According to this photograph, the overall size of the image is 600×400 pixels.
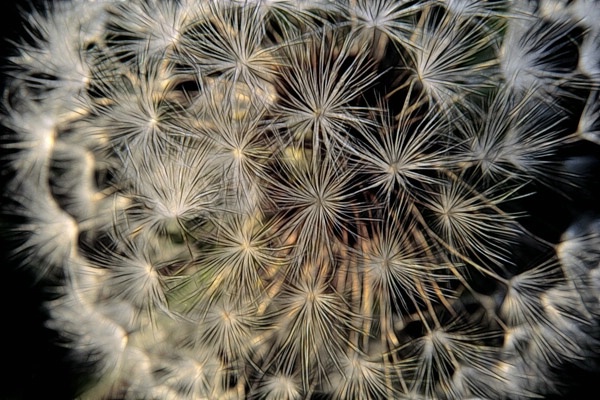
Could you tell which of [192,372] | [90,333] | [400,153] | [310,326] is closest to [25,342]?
[90,333]

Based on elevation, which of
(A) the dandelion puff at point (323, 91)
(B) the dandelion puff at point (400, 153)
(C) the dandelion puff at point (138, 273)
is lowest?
(C) the dandelion puff at point (138, 273)

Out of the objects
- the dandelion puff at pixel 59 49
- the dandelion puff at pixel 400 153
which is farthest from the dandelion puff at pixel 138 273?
the dandelion puff at pixel 400 153

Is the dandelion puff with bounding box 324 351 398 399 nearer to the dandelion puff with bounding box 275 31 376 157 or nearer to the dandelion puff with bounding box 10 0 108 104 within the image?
the dandelion puff with bounding box 275 31 376 157

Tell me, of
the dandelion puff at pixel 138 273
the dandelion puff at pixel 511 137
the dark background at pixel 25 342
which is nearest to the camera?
the dandelion puff at pixel 511 137

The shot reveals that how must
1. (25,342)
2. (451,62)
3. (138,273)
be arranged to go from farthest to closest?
(25,342), (138,273), (451,62)

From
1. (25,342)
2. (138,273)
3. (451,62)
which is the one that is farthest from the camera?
(25,342)

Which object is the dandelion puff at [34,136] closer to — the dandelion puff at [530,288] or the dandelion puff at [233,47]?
the dandelion puff at [233,47]

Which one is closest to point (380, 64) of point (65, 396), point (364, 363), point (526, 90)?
point (526, 90)

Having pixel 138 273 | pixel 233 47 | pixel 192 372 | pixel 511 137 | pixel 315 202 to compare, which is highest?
pixel 233 47

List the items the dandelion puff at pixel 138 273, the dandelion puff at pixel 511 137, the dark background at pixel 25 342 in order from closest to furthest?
the dandelion puff at pixel 511 137, the dandelion puff at pixel 138 273, the dark background at pixel 25 342

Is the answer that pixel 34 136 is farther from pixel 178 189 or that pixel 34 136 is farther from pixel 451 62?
pixel 451 62

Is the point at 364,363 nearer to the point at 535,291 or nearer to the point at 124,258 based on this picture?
the point at 535,291
